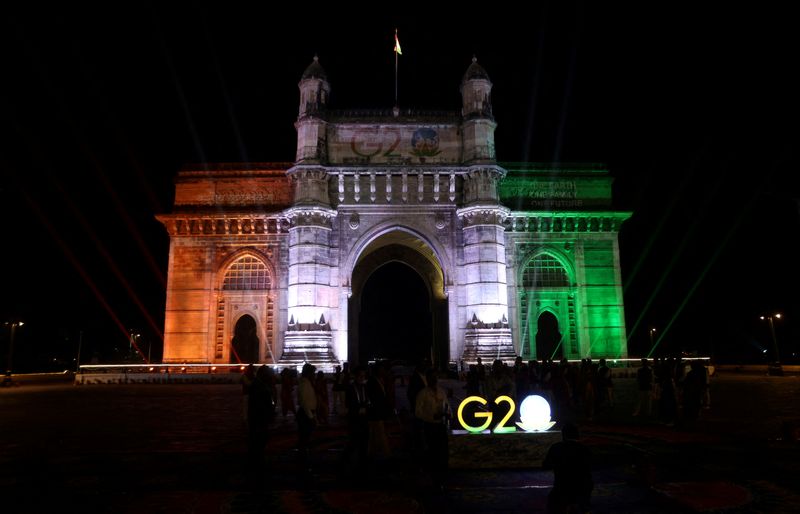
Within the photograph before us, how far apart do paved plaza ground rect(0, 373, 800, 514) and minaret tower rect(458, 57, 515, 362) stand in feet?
49.8

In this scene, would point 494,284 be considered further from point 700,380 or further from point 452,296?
point 700,380

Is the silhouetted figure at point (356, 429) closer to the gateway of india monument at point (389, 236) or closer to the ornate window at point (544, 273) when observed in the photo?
the gateway of india monument at point (389, 236)

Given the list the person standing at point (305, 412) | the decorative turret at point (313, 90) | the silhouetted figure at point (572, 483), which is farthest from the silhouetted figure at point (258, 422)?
the decorative turret at point (313, 90)

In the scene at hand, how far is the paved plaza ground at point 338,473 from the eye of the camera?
25.5 feet

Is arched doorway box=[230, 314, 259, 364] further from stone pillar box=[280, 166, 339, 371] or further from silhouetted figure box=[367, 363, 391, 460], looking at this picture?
silhouetted figure box=[367, 363, 391, 460]

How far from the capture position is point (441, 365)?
117 ft

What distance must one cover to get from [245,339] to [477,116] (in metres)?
18.7

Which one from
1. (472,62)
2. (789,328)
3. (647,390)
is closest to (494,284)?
(472,62)

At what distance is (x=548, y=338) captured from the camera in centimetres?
3581

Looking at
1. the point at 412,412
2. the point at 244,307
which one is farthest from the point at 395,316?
the point at 412,412

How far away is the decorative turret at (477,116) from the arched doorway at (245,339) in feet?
52.0

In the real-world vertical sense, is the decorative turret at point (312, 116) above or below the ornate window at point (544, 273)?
above

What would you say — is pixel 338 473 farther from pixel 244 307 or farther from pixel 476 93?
pixel 476 93

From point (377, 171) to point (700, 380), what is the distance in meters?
21.9
